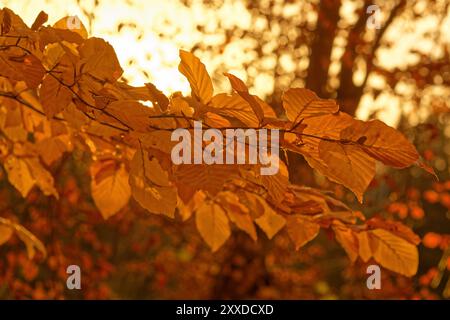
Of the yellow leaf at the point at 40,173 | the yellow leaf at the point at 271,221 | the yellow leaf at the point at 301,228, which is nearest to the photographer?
the yellow leaf at the point at 301,228

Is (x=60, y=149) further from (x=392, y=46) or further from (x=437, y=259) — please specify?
(x=437, y=259)

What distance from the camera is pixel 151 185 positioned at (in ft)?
4.17

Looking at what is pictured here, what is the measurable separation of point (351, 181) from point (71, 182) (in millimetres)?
5802

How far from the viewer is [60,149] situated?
1.86m

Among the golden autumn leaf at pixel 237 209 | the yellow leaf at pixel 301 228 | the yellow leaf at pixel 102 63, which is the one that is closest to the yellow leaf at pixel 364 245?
the yellow leaf at pixel 301 228

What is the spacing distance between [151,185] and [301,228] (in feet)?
1.56

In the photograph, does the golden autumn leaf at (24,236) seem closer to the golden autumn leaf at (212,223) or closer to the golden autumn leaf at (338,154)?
the golden autumn leaf at (212,223)

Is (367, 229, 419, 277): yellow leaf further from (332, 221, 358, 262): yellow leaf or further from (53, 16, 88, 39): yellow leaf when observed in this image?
(53, 16, 88, 39): yellow leaf

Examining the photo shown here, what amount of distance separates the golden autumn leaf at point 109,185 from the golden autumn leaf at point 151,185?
0.46 meters

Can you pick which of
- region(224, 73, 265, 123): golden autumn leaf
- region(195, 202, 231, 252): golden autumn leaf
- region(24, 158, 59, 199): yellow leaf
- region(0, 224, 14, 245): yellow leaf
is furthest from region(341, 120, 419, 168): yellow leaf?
region(0, 224, 14, 245): yellow leaf

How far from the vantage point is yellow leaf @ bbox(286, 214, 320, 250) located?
1.56 meters

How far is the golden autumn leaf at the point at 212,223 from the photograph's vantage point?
5.69 feet

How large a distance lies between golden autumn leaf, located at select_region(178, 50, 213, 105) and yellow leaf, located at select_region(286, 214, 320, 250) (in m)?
0.52

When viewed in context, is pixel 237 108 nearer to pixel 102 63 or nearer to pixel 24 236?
pixel 102 63
